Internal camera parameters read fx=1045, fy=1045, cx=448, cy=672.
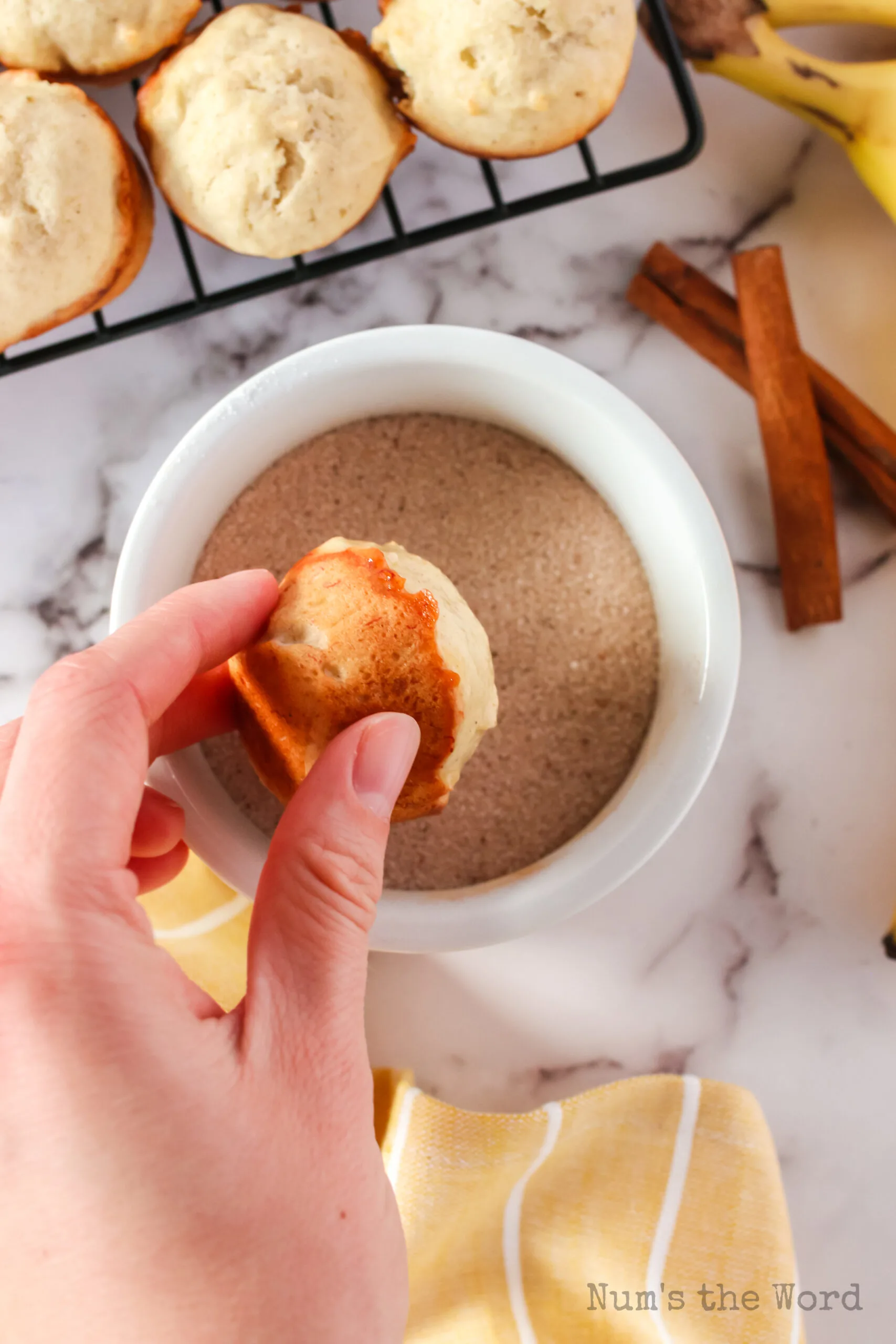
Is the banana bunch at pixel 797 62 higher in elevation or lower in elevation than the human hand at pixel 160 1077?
higher

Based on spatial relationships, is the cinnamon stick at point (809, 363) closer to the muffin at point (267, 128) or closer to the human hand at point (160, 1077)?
the muffin at point (267, 128)

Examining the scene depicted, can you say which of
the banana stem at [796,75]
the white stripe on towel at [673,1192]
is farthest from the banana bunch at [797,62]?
the white stripe on towel at [673,1192]

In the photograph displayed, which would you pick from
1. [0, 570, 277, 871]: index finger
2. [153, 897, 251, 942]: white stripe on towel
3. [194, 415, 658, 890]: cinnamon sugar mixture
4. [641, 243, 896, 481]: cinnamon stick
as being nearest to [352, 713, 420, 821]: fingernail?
[0, 570, 277, 871]: index finger

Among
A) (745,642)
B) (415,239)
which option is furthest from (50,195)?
(745,642)

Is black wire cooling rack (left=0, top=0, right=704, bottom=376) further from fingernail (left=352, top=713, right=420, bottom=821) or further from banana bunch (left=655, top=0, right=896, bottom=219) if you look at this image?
fingernail (left=352, top=713, right=420, bottom=821)

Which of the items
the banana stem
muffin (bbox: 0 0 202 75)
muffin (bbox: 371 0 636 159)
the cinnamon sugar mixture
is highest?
muffin (bbox: 0 0 202 75)

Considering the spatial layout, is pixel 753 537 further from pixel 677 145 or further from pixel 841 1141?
pixel 841 1141

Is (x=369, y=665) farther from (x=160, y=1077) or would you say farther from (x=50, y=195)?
(x=50, y=195)
